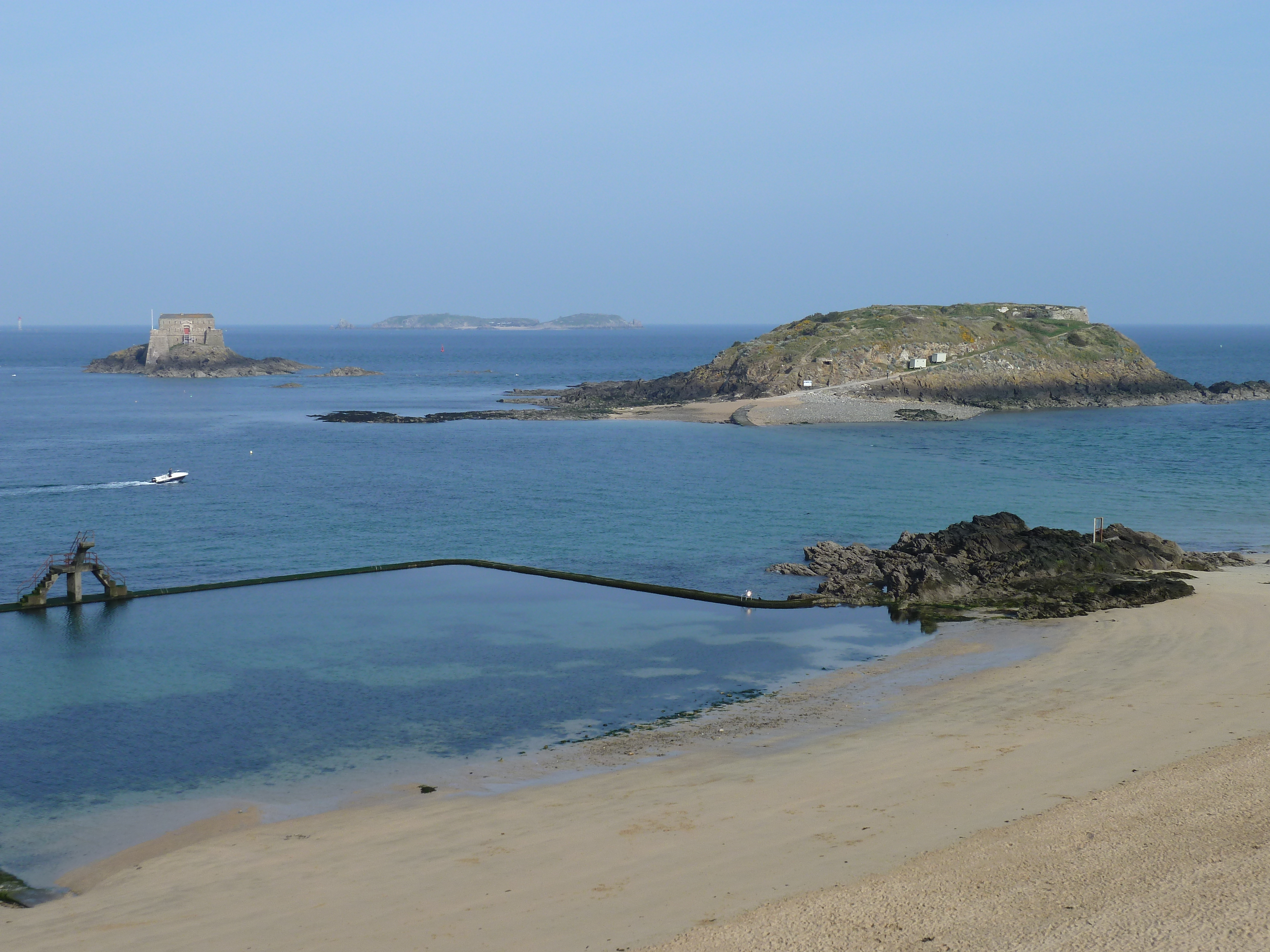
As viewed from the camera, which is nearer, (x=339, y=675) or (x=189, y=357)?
(x=339, y=675)

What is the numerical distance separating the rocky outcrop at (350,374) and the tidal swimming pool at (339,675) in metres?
138

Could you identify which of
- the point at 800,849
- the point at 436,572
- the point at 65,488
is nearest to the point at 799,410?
the point at 65,488

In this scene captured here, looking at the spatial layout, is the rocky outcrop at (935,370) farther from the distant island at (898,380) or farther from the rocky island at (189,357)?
the rocky island at (189,357)

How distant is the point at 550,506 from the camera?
178 feet

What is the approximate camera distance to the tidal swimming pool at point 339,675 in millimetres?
21656

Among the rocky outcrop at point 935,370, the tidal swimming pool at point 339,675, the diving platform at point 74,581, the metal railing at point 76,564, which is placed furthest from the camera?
the rocky outcrop at point 935,370

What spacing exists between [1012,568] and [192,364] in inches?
6076

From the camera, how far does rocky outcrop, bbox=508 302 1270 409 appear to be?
111688 millimetres

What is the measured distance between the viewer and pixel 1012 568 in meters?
35.8

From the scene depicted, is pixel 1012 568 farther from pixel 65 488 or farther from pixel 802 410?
pixel 802 410

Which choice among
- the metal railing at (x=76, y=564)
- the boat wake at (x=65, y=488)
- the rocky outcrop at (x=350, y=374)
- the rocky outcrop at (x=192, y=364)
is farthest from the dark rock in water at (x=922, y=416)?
the rocky outcrop at (x=192, y=364)

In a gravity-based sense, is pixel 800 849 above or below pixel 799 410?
below

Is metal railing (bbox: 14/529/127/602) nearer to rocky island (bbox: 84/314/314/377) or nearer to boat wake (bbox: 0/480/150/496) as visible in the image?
boat wake (bbox: 0/480/150/496)

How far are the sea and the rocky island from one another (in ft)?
250
